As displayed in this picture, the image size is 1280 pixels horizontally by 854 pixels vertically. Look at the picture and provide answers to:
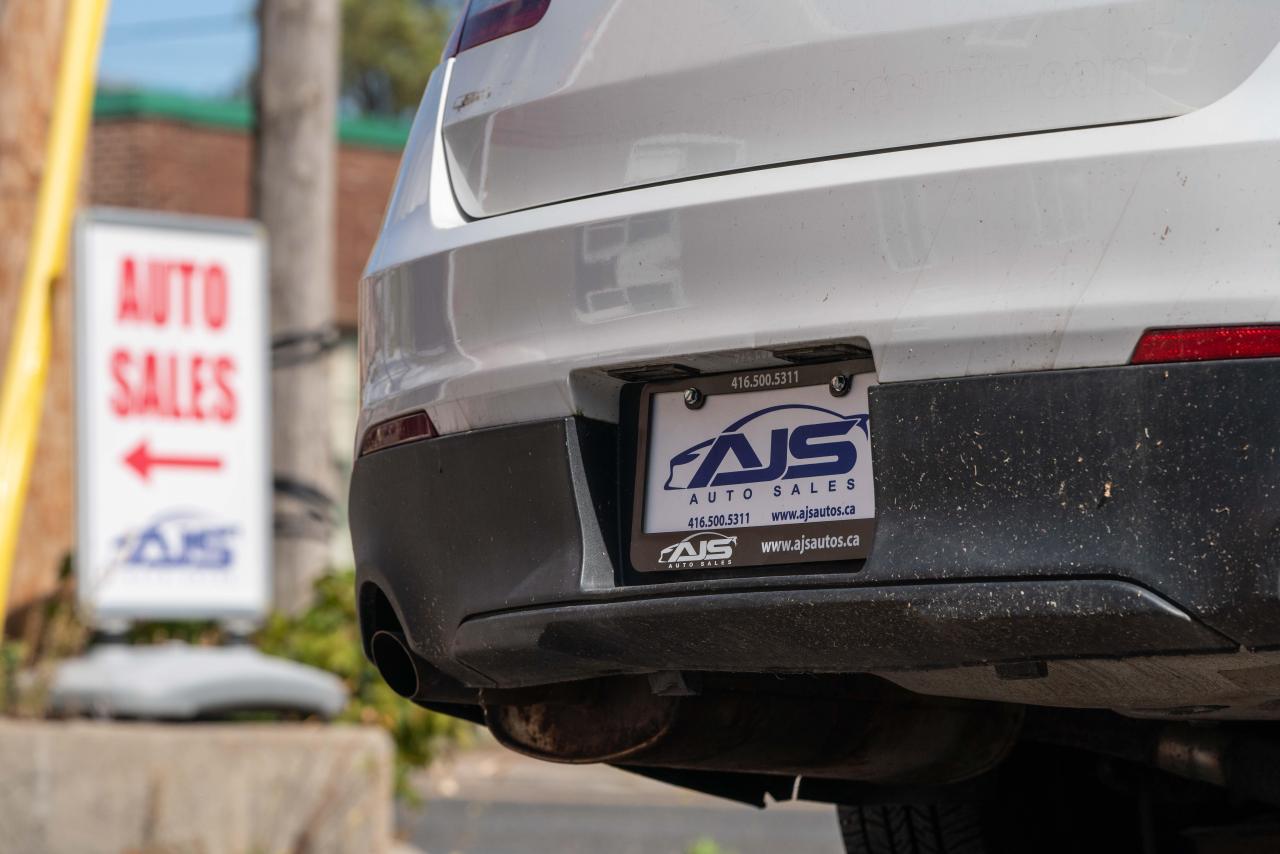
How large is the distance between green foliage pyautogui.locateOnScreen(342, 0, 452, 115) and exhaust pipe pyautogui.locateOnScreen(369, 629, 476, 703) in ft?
136

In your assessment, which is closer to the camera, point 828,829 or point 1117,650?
point 1117,650

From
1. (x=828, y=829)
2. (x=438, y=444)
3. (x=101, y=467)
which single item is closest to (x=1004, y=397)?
(x=438, y=444)

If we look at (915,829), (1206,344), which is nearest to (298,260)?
(915,829)

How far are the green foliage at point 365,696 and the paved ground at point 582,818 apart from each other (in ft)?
0.98

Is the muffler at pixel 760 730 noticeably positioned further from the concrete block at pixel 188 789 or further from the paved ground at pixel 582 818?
the paved ground at pixel 582 818

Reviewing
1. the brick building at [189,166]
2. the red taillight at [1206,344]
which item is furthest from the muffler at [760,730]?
the brick building at [189,166]

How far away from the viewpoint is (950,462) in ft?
7.58

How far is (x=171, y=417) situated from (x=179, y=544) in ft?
1.55

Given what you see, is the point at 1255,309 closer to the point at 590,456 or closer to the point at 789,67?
the point at 789,67

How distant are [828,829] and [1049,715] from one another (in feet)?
18.9

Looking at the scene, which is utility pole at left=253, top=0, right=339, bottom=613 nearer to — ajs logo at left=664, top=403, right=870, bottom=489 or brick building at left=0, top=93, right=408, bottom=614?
ajs logo at left=664, top=403, right=870, bottom=489

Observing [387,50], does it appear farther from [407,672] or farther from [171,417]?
[407,672]

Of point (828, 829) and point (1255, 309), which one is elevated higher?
point (1255, 309)

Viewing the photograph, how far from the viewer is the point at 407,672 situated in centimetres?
297
